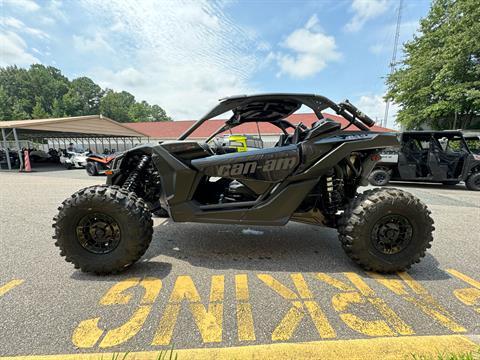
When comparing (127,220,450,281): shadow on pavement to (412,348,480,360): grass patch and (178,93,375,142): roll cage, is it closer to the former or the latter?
(412,348,480,360): grass patch

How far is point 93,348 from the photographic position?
5.36 feet

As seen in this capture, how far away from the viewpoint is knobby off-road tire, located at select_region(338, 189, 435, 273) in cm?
244

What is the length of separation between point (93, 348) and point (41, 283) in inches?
49.5

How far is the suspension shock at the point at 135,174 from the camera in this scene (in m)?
3.05

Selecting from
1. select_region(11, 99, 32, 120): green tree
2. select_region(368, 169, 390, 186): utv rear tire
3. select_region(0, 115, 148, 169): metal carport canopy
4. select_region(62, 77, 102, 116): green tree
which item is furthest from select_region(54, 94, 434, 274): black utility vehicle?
select_region(62, 77, 102, 116): green tree

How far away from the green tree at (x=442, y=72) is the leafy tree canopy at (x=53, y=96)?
64.1 metres

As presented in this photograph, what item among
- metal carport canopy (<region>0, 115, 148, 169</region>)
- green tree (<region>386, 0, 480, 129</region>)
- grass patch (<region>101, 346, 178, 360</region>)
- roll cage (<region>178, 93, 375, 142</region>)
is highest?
green tree (<region>386, 0, 480, 129</region>)

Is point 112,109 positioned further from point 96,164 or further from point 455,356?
point 455,356

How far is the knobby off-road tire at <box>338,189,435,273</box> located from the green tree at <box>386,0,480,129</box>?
16787 mm

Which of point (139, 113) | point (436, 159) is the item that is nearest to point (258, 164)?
point (436, 159)

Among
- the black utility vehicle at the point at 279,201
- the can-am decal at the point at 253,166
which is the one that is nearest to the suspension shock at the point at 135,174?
the black utility vehicle at the point at 279,201

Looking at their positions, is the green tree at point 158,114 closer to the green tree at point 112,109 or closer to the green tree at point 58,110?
the green tree at point 112,109

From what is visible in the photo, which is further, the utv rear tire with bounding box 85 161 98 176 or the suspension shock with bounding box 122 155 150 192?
the utv rear tire with bounding box 85 161 98 176

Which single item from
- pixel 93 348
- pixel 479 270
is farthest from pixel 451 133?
pixel 93 348
